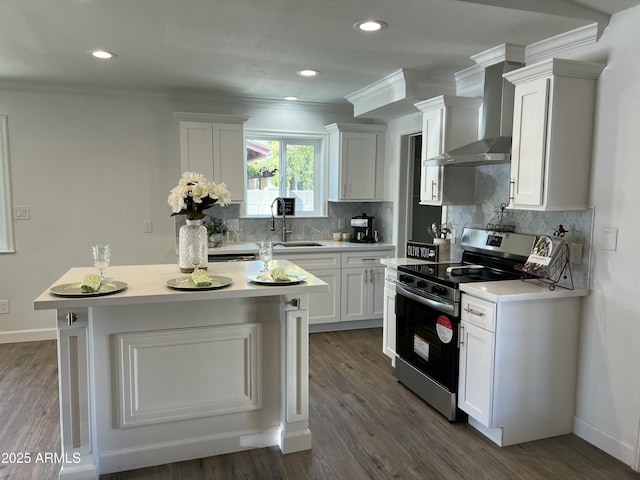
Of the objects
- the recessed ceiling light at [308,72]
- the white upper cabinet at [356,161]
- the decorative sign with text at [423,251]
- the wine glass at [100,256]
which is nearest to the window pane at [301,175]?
the white upper cabinet at [356,161]

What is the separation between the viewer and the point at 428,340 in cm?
314

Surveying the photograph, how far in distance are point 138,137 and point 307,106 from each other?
5.79 feet

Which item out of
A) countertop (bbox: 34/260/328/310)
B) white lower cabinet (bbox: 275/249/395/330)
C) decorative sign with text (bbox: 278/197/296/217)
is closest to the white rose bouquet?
countertop (bbox: 34/260/328/310)

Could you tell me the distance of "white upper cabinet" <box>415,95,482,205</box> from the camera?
3449 millimetres

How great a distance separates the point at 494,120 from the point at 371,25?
1.11 metres

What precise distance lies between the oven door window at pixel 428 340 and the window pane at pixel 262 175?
2.18 m

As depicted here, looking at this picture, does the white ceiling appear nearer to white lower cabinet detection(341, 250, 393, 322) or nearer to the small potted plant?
the small potted plant

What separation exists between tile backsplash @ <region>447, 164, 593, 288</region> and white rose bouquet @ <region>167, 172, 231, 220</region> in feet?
6.43

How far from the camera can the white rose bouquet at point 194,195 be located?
2.62 meters

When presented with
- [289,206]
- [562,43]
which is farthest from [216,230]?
[562,43]

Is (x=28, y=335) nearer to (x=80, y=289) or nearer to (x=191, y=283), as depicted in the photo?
(x=80, y=289)

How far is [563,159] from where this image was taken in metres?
2.63

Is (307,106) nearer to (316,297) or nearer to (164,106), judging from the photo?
(164,106)

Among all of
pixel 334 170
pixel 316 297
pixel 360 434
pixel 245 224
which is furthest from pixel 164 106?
pixel 360 434
